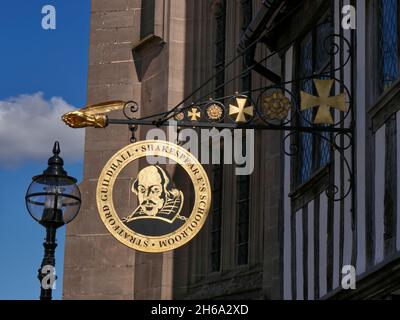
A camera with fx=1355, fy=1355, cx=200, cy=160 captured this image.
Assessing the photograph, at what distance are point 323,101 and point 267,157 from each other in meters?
5.54

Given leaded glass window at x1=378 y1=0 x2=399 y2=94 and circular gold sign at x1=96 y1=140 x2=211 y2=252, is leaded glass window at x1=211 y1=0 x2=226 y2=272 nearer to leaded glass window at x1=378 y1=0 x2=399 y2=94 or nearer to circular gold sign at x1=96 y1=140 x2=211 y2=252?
leaded glass window at x1=378 y1=0 x2=399 y2=94

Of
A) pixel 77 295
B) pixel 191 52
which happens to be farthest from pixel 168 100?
pixel 77 295

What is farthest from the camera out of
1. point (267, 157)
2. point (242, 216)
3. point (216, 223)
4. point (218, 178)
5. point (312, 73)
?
point (218, 178)

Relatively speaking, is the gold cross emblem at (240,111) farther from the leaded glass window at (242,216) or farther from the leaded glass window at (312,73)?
the leaded glass window at (242,216)

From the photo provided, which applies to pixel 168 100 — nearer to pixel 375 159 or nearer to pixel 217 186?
pixel 217 186

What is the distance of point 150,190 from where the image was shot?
1240 cm

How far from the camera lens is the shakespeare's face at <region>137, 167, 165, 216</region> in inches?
481

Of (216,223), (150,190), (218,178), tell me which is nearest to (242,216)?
(216,223)

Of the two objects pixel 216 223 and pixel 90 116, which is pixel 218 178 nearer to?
pixel 216 223

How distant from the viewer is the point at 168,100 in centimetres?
2230

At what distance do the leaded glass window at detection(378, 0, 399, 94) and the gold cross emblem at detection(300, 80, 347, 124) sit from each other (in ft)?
1.67

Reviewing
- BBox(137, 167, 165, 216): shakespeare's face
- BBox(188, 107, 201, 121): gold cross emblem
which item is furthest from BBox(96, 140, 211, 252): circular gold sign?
BBox(188, 107, 201, 121): gold cross emblem

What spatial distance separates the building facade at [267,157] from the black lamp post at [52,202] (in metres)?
1.62
